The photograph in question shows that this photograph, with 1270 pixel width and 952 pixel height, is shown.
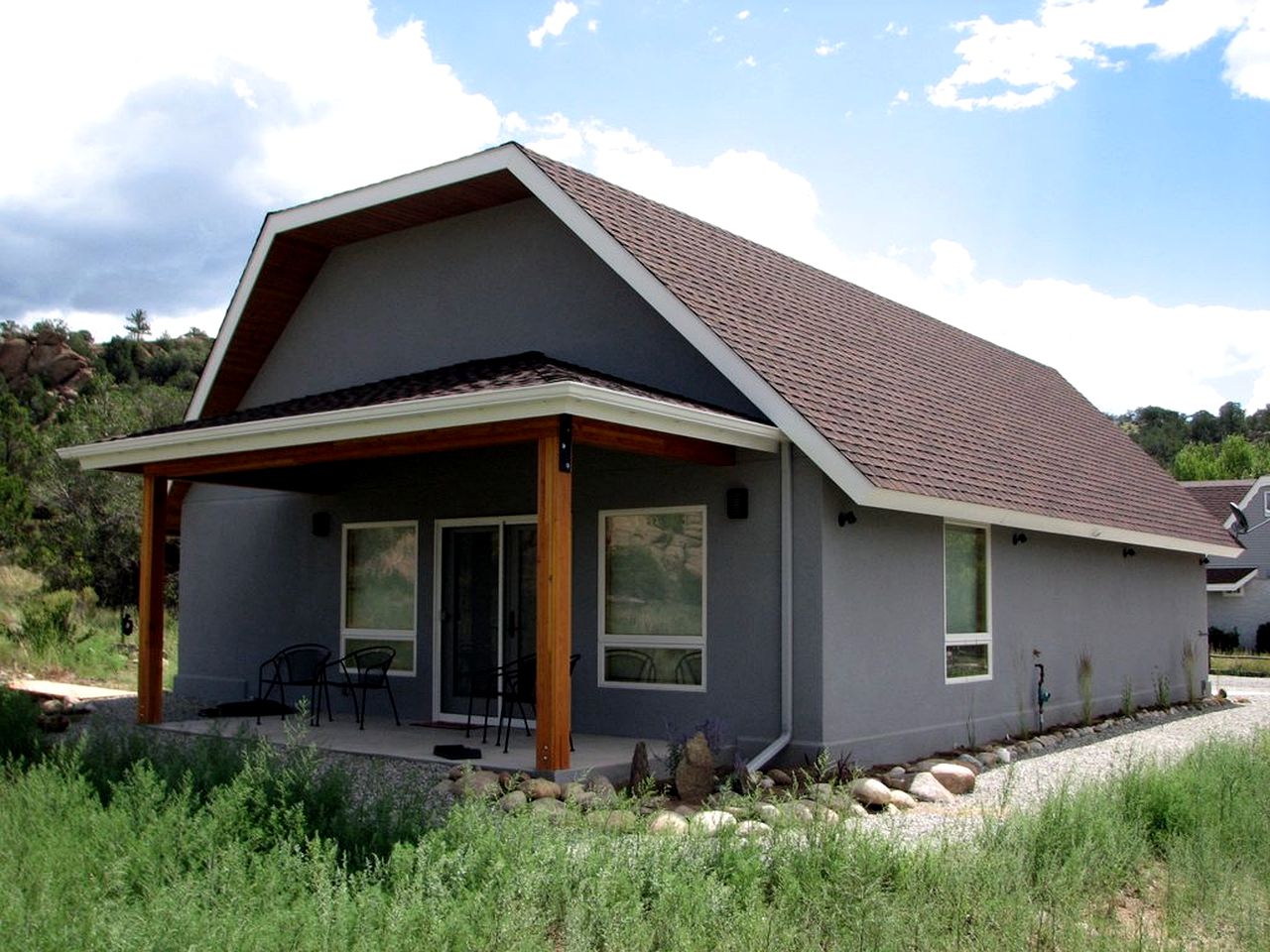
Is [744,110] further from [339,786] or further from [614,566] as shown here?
[339,786]

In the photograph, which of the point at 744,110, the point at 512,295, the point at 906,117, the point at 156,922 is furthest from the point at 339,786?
the point at 906,117

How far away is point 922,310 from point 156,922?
17.2m

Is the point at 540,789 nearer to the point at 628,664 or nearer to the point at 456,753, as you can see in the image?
the point at 456,753

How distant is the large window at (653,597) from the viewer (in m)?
11.1

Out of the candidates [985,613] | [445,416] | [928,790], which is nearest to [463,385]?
[445,416]

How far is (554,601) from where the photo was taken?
891cm

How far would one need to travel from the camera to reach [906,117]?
1374cm

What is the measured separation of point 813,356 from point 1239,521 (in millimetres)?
29329

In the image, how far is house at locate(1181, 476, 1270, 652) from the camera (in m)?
37.1

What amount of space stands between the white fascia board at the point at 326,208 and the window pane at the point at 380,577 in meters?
2.84

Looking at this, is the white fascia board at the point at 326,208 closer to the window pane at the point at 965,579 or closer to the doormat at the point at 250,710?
the doormat at the point at 250,710

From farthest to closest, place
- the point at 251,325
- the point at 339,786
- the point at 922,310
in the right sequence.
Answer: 1. the point at 922,310
2. the point at 251,325
3. the point at 339,786

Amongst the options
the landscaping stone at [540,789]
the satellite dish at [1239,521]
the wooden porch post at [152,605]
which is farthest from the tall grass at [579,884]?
the satellite dish at [1239,521]

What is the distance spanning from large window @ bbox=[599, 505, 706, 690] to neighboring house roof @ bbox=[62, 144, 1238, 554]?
151cm
